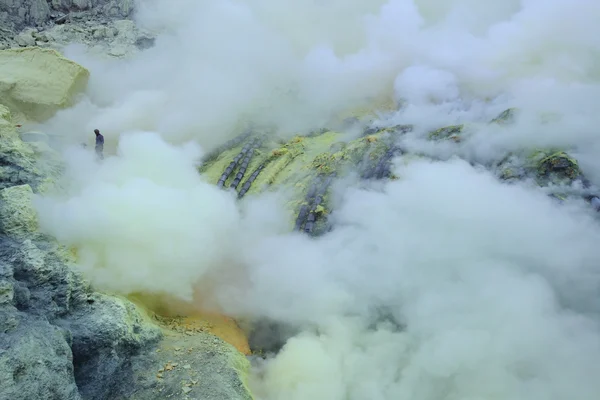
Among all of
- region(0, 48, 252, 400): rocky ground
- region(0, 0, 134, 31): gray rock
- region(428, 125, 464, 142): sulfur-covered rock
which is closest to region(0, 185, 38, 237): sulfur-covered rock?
region(0, 48, 252, 400): rocky ground

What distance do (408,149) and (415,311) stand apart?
3.17m

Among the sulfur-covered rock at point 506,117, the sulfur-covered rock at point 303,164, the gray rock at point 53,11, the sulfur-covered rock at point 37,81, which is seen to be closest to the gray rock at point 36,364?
the sulfur-covered rock at point 303,164

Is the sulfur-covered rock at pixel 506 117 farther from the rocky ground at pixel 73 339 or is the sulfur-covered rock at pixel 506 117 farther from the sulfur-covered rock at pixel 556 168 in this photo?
the rocky ground at pixel 73 339

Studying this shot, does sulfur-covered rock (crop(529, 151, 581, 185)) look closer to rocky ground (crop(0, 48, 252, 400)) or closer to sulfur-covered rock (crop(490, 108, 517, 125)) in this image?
sulfur-covered rock (crop(490, 108, 517, 125))

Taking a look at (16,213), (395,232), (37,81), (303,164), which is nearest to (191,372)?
(16,213)

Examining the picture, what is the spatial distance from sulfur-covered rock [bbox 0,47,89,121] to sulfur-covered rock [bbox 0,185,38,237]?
440 centimetres

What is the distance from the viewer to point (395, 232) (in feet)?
20.6

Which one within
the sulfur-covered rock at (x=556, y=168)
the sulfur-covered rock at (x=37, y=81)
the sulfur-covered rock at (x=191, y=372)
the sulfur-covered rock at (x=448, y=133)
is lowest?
the sulfur-covered rock at (x=37, y=81)

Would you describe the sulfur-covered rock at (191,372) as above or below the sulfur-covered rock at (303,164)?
below

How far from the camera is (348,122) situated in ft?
32.2

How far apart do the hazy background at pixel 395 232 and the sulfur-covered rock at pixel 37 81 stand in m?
0.33

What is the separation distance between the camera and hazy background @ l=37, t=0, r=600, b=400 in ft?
15.8

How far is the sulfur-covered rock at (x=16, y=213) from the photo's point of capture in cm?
443

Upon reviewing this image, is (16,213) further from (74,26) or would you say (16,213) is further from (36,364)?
(74,26)
